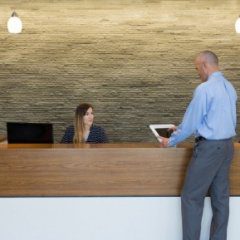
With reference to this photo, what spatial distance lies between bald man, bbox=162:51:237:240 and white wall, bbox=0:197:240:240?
16cm

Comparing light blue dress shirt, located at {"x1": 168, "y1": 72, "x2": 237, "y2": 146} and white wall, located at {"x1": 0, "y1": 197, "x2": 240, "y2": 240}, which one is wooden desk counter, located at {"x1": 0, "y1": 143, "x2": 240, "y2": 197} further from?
light blue dress shirt, located at {"x1": 168, "y1": 72, "x2": 237, "y2": 146}

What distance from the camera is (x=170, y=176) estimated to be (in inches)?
145

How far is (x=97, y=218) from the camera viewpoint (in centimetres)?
375

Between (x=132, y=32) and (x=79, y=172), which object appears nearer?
(x=79, y=172)

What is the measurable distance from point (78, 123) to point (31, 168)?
1105mm

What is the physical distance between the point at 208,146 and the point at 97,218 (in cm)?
97

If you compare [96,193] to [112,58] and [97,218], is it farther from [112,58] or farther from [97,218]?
[112,58]

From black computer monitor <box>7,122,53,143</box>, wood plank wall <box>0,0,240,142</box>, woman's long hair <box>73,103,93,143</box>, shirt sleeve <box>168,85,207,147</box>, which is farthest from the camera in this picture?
wood plank wall <box>0,0,240,142</box>

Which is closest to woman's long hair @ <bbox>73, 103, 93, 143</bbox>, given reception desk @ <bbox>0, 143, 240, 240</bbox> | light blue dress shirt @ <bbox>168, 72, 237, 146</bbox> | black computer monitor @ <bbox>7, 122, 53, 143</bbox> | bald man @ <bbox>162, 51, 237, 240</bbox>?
black computer monitor @ <bbox>7, 122, 53, 143</bbox>

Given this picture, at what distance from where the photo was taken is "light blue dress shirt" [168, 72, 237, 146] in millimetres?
3430

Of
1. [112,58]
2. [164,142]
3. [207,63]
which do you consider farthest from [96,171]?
[112,58]

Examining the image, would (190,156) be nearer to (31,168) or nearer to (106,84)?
(31,168)

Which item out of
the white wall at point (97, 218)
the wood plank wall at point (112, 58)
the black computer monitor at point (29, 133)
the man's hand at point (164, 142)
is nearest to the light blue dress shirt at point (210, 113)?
the man's hand at point (164, 142)

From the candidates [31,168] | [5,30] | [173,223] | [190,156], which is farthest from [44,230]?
[5,30]
